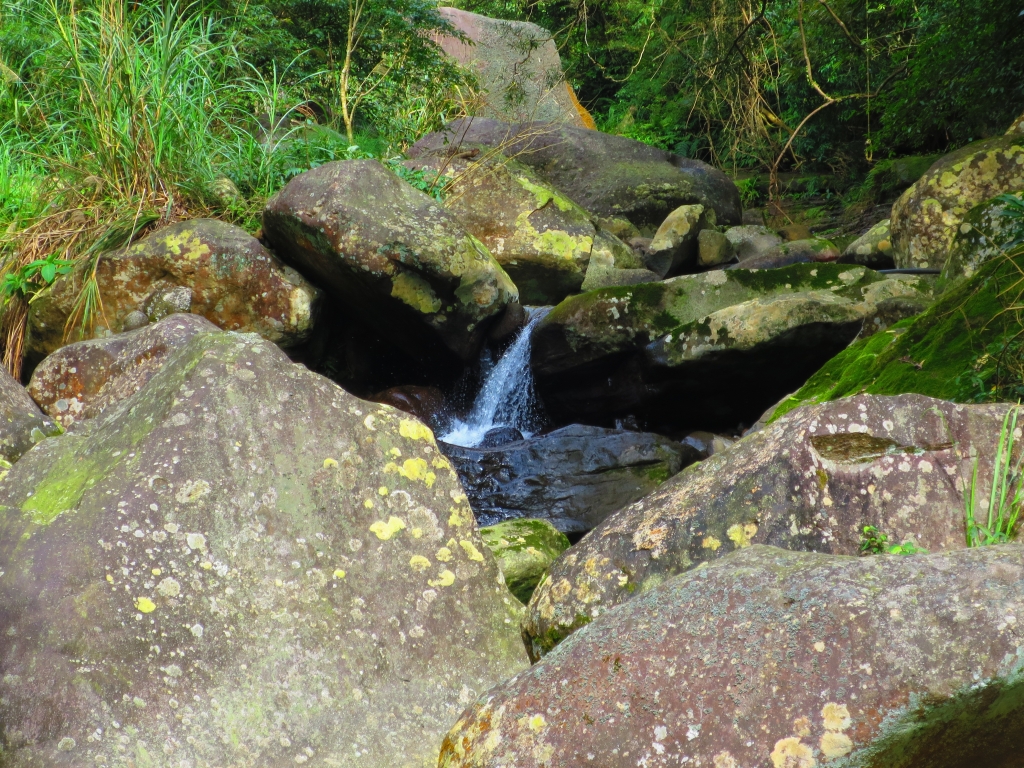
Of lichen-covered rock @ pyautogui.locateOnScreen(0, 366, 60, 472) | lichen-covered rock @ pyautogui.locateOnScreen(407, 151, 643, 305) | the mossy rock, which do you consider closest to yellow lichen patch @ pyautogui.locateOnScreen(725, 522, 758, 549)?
the mossy rock

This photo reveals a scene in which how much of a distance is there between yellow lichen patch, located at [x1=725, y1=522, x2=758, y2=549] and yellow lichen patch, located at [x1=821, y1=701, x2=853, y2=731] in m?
0.91

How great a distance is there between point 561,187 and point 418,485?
8.86m

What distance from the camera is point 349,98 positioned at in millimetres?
9039

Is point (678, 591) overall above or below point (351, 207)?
above

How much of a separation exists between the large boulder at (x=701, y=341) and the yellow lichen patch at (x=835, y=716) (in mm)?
4551

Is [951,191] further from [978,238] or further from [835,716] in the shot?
[835,716]

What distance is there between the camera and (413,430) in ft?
8.34

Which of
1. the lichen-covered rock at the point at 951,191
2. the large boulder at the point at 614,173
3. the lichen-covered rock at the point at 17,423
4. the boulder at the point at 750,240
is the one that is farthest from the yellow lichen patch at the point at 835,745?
the large boulder at the point at 614,173

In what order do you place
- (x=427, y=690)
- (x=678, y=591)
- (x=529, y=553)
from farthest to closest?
(x=529, y=553), (x=427, y=690), (x=678, y=591)

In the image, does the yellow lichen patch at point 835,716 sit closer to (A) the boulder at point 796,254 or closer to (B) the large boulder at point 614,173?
(A) the boulder at point 796,254

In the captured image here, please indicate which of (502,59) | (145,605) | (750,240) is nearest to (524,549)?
(145,605)

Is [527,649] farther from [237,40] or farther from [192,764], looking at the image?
[237,40]

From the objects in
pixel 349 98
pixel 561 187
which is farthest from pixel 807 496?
pixel 561 187

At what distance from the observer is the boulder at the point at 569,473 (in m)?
5.71
